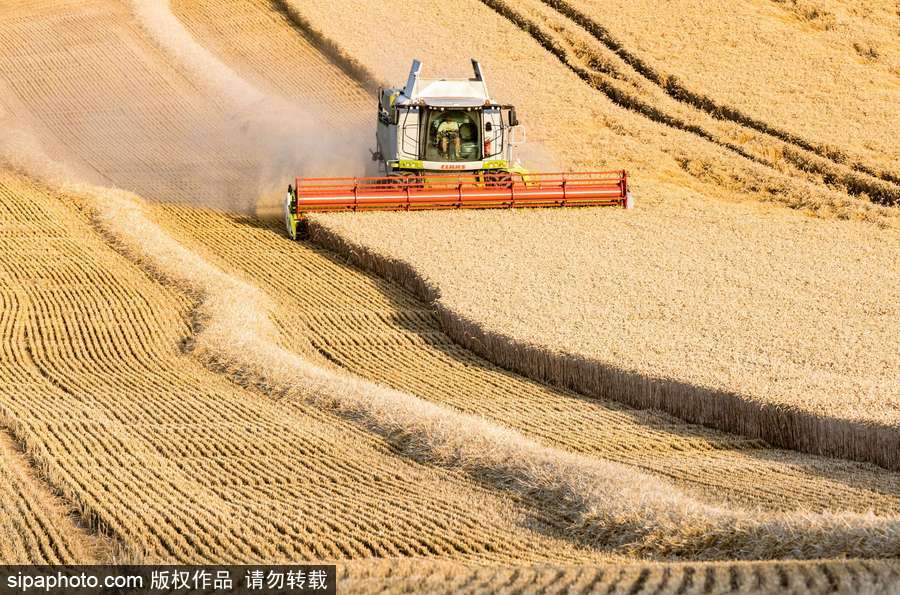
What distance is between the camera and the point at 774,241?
19734 mm

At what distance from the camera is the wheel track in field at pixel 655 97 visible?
83.3 ft

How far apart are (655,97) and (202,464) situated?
22383 millimetres

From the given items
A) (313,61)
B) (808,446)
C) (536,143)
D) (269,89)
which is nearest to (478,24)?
(313,61)

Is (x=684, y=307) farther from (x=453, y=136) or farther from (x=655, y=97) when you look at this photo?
(x=655, y=97)

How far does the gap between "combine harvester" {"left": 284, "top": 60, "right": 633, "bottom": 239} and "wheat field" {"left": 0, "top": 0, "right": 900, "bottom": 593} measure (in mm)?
637

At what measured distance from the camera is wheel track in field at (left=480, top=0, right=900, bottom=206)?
2539 centimetres

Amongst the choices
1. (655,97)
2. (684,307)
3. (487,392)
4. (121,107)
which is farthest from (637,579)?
(121,107)

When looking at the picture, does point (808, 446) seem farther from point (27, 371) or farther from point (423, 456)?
point (27, 371)

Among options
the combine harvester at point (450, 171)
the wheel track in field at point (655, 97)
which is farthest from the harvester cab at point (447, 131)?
the wheel track in field at point (655, 97)

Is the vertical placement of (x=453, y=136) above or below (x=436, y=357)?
above

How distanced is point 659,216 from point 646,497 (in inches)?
519

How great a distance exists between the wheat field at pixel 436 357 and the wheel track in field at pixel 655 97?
145mm

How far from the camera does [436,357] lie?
14484 millimetres

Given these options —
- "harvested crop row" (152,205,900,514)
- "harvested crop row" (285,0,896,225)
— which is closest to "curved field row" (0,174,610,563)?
"harvested crop row" (152,205,900,514)
